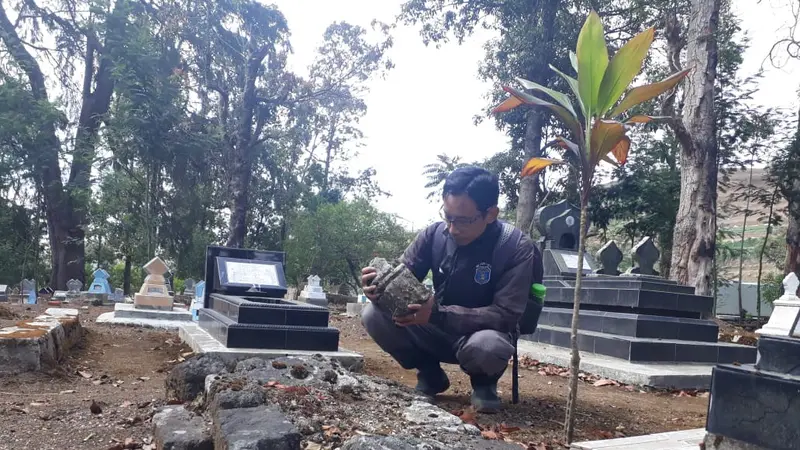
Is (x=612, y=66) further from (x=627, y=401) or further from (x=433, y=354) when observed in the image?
(x=627, y=401)

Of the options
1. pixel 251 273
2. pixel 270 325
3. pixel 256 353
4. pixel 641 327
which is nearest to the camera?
pixel 256 353

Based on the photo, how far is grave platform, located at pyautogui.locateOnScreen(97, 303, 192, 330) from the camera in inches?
342

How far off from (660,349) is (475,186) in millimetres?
4165

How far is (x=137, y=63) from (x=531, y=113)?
12160mm

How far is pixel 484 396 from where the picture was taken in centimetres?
314

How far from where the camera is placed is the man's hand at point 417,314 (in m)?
2.85

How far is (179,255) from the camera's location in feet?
70.5

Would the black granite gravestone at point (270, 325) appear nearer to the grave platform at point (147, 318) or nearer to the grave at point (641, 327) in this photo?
the grave platform at point (147, 318)

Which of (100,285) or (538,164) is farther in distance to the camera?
(100,285)

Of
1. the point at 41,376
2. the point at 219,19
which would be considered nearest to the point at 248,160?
the point at 219,19

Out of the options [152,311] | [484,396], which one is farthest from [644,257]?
[152,311]

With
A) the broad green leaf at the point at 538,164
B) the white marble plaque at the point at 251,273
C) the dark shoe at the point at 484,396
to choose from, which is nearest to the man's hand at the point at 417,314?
the dark shoe at the point at 484,396

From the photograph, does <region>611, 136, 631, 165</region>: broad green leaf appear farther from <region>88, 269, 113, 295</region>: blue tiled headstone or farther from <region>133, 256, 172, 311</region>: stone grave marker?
<region>88, 269, 113, 295</region>: blue tiled headstone

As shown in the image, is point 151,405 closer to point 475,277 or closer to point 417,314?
point 417,314
